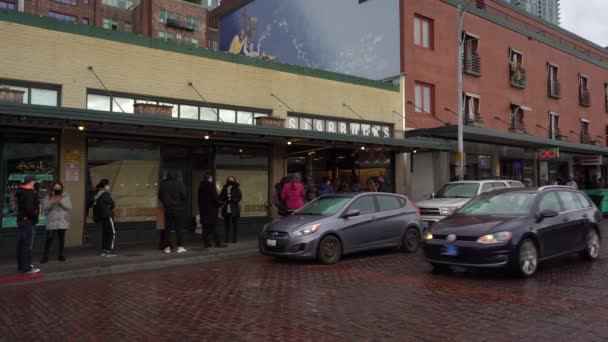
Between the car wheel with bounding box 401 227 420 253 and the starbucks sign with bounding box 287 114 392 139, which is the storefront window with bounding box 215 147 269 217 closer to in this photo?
the starbucks sign with bounding box 287 114 392 139

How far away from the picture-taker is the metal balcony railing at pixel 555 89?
2938 cm

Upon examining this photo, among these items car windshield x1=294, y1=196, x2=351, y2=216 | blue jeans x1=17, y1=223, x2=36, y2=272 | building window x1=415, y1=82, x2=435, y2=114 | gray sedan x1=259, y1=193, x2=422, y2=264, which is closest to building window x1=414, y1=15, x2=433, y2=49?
building window x1=415, y1=82, x2=435, y2=114

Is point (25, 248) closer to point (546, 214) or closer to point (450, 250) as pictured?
point (450, 250)

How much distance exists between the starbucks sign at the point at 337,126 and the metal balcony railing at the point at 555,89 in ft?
47.9

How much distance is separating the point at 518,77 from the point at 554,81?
188 inches

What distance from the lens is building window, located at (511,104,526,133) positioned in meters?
26.5

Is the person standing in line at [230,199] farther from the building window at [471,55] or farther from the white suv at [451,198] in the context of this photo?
the building window at [471,55]

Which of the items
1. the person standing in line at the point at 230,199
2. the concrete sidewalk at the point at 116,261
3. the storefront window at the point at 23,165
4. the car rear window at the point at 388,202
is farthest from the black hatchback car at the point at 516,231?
the storefront window at the point at 23,165

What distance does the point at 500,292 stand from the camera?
716cm

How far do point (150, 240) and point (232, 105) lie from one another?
15.9 ft

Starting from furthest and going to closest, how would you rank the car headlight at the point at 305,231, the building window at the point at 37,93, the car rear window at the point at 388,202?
the building window at the point at 37,93, the car rear window at the point at 388,202, the car headlight at the point at 305,231

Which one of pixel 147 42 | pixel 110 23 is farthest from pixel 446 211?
pixel 110 23

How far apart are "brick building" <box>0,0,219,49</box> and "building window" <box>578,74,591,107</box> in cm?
4293

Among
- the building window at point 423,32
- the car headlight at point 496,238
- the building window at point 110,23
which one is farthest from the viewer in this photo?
the building window at point 110,23
